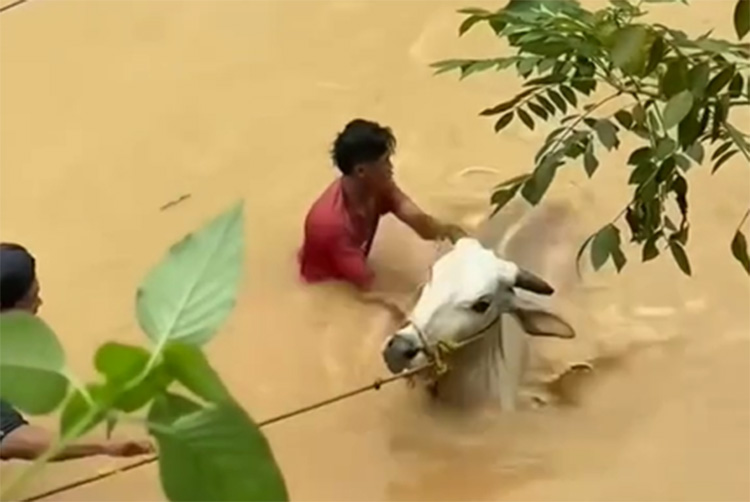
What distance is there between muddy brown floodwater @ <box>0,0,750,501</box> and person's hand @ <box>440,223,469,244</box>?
0.09 feet

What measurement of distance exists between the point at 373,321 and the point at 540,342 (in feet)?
0.50

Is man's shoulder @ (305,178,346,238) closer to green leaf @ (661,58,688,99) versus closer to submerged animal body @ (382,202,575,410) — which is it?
submerged animal body @ (382,202,575,410)

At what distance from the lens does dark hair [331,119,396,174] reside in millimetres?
1380

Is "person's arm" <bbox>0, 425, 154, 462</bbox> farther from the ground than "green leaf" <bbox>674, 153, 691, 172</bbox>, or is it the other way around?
"green leaf" <bbox>674, 153, 691, 172</bbox>

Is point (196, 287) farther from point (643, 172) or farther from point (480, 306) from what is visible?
point (480, 306)

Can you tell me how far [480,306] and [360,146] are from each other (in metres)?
0.21

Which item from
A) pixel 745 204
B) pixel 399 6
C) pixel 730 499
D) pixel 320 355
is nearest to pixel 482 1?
pixel 399 6

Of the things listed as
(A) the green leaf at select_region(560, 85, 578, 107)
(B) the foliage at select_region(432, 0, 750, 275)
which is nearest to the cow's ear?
(B) the foliage at select_region(432, 0, 750, 275)

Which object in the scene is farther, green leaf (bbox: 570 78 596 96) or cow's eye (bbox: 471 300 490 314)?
cow's eye (bbox: 471 300 490 314)

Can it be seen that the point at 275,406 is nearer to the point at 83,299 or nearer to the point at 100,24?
the point at 83,299

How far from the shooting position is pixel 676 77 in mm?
787

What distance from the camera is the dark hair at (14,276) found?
3.95ft

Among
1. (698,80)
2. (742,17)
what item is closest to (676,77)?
(698,80)

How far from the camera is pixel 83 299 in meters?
1.40
